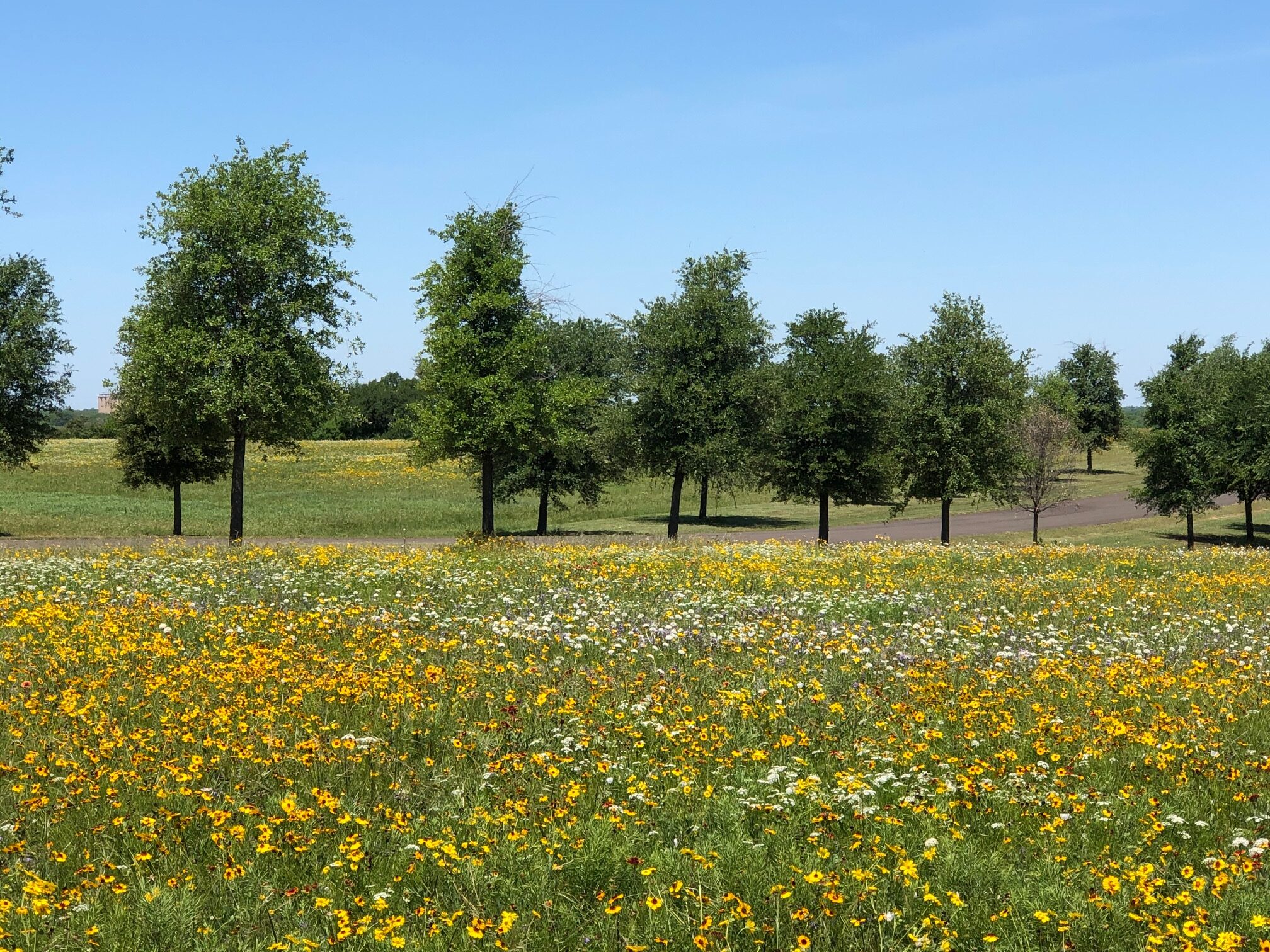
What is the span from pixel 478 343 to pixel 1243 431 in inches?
1535

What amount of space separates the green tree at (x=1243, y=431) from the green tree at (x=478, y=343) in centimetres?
3568

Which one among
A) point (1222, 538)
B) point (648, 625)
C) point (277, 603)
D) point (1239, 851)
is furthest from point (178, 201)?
point (1222, 538)

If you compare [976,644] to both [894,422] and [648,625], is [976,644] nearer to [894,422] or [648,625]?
[648,625]

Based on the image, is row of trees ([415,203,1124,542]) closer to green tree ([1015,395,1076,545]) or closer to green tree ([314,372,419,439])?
green tree ([1015,395,1076,545])

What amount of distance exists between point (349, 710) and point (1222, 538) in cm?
5846

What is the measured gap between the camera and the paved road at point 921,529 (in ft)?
122

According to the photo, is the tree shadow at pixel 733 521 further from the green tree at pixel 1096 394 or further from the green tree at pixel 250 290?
the green tree at pixel 1096 394

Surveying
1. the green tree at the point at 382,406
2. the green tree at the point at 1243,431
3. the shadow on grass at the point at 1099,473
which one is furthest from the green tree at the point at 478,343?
the green tree at the point at 382,406

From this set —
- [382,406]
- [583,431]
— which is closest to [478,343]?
[583,431]

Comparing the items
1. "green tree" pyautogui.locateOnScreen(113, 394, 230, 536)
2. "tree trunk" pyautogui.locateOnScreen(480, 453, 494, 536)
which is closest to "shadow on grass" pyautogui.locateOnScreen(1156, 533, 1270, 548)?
"tree trunk" pyautogui.locateOnScreen(480, 453, 494, 536)

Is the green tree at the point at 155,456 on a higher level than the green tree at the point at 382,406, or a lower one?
lower

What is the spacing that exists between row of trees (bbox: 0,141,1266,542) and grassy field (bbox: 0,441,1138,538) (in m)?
4.82

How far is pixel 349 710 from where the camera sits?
8.82 m

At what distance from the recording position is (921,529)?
53.5m
